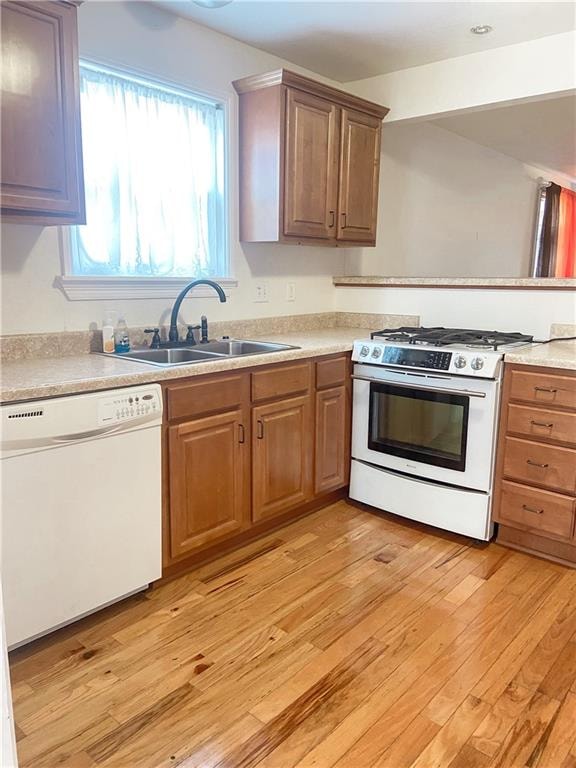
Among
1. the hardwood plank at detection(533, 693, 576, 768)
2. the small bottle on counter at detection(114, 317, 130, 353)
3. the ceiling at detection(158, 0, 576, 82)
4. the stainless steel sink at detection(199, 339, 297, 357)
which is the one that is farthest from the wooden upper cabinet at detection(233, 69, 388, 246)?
the hardwood plank at detection(533, 693, 576, 768)

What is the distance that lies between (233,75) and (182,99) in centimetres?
36

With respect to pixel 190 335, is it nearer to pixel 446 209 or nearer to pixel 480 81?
pixel 480 81

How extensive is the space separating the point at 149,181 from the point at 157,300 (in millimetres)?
555

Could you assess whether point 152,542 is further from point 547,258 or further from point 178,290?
point 547,258

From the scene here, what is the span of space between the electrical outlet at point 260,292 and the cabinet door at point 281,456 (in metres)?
0.78

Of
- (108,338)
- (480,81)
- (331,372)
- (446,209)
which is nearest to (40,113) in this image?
(108,338)

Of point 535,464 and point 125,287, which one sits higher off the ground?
point 125,287

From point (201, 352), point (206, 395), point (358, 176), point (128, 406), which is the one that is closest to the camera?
point (128, 406)

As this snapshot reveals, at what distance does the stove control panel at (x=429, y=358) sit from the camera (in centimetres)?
254

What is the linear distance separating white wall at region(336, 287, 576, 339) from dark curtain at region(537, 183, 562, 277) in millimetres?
3133

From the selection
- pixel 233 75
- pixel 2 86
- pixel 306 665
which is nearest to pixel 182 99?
pixel 233 75

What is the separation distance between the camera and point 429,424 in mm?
2789

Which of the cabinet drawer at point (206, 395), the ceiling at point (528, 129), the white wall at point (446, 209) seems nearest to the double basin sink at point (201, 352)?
the cabinet drawer at point (206, 395)

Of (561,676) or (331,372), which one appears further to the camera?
(331,372)
